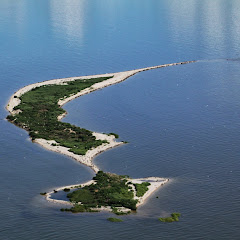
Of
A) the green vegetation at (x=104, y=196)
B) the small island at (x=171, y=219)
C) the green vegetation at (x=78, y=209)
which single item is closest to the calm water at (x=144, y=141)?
the small island at (x=171, y=219)

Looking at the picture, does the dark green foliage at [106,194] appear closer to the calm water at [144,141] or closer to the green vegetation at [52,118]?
the calm water at [144,141]

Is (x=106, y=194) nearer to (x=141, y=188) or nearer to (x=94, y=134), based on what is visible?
(x=141, y=188)

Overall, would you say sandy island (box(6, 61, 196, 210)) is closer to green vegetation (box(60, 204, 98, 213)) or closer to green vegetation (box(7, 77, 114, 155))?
green vegetation (box(7, 77, 114, 155))

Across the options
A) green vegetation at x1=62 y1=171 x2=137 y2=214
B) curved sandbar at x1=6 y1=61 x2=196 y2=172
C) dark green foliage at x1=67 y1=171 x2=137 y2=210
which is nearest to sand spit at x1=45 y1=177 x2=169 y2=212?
green vegetation at x1=62 y1=171 x2=137 y2=214

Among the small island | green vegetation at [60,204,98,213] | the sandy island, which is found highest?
the sandy island

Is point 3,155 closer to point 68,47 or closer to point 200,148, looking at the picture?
point 200,148

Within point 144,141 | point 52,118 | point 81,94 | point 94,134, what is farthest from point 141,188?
point 81,94

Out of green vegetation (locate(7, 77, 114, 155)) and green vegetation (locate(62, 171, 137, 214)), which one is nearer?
green vegetation (locate(62, 171, 137, 214))
